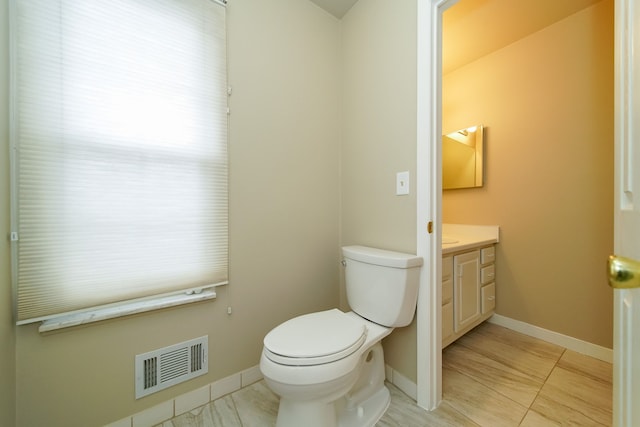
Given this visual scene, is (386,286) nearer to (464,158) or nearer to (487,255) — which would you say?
(487,255)

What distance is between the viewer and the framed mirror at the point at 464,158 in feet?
6.95

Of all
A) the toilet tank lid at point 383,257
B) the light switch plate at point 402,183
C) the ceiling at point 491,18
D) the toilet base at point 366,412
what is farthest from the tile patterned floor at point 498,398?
the ceiling at point 491,18

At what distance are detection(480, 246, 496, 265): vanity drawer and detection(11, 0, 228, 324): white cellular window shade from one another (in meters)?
1.86

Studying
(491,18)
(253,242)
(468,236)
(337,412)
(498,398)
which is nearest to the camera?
A: (337,412)

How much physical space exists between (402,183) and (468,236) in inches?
52.3

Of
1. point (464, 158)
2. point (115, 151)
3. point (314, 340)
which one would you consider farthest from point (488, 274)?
point (115, 151)

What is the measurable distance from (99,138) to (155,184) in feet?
0.84

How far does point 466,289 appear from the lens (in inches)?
66.7

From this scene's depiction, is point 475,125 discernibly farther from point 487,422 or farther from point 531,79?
point 487,422

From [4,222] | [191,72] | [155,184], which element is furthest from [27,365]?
[191,72]

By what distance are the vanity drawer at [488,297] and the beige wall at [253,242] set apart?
1.20 meters

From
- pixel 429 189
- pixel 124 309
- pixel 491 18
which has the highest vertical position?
pixel 491 18

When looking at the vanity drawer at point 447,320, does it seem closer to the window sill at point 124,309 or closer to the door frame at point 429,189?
the door frame at point 429,189

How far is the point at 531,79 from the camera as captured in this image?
185 cm
